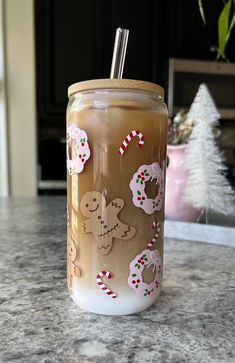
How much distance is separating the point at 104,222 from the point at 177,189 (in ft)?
1.15

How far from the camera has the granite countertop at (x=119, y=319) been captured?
26 cm

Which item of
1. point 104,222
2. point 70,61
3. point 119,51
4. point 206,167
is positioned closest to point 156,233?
point 104,222

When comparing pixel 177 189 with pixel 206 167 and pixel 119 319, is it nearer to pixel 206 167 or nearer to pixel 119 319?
pixel 206 167

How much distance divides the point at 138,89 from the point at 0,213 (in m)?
0.66

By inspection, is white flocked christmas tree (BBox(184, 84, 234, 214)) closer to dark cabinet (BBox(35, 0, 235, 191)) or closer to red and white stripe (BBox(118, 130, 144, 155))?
red and white stripe (BBox(118, 130, 144, 155))

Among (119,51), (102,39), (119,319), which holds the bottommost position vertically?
(119,319)

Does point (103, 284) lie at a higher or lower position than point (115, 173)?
lower

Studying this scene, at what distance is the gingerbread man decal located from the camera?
1.07 feet

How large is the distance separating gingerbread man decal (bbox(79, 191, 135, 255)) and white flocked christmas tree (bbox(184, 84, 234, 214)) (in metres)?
0.32

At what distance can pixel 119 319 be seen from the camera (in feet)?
1.06

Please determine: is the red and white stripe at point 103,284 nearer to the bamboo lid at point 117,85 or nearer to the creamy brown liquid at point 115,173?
the creamy brown liquid at point 115,173

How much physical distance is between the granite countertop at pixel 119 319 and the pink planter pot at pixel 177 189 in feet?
0.37

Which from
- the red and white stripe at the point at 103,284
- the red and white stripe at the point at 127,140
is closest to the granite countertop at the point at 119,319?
the red and white stripe at the point at 103,284

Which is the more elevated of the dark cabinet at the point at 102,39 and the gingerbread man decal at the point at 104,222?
the dark cabinet at the point at 102,39
